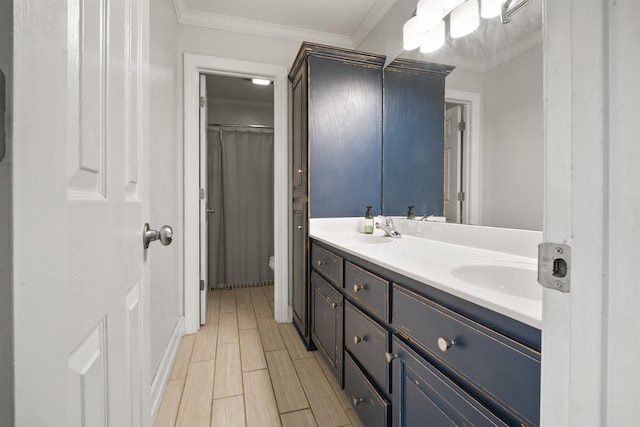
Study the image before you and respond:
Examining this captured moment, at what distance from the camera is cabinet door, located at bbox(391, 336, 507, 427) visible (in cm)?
69

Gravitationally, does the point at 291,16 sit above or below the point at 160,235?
above

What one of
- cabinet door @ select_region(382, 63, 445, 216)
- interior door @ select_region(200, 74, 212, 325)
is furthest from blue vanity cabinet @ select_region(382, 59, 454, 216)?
interior door @ select_region(200, 74, 212, 325)

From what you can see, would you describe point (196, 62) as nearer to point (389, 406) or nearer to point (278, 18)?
point (278, 18)

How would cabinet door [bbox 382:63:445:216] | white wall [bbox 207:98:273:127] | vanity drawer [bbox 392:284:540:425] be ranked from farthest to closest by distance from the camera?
1. white wall [bbox 207:98:273:127]
2. cabinet door [bbox 382:63:445:216]
3. vanity drawer [bbox 392:284:540:425]

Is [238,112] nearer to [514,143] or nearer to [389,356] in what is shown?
[514,143]

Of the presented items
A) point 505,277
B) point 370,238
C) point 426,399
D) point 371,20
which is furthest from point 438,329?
point 371,20

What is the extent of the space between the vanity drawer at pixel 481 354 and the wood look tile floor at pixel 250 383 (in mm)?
812

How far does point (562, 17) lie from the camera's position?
1.19 feet

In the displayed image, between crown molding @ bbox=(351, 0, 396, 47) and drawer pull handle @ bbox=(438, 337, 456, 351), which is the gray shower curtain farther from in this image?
drawer pull handle @ bbox=(438, 337, 456, 351)

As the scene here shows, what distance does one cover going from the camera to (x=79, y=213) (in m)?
0.41

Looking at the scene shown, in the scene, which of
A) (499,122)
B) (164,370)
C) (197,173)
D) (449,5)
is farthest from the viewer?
→ (197,173)

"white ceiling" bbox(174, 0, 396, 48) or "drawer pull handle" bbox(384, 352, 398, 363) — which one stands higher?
"white ceiling" bbox(174, 0, 396, 48)

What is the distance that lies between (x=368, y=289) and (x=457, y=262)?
36 centimetres

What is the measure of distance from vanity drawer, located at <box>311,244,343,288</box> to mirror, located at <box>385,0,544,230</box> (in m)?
0.66
